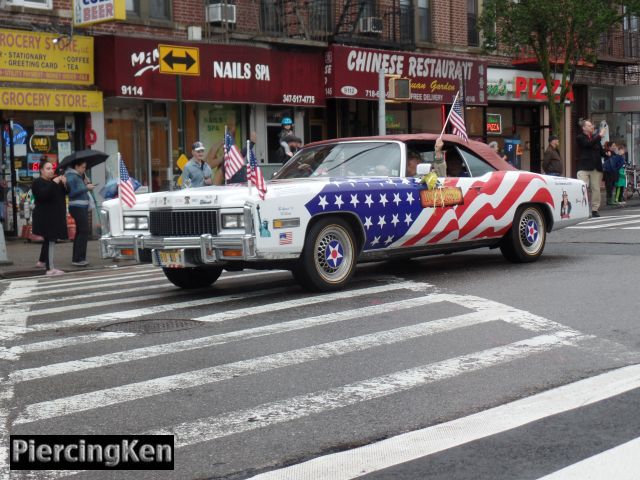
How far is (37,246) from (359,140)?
9.20 meters

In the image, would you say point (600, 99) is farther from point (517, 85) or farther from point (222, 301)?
point (222, 301)

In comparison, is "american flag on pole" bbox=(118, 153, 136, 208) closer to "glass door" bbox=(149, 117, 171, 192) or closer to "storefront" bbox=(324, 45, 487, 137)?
"glass door" bbox=(149, 117, 171, 192)

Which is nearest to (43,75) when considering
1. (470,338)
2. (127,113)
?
(127,113)

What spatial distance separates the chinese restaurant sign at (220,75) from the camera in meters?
20.8

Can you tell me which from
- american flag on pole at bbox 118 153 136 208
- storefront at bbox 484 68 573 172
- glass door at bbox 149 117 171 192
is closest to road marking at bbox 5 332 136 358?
american flag on pole at bbox 118 153 136 208

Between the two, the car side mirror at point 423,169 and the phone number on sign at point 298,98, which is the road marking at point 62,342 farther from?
the phone number on sign at point 298,98

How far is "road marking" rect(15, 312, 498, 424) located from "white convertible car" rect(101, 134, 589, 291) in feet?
6.89

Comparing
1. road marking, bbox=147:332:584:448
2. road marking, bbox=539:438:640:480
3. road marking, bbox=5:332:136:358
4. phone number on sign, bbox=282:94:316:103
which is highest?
phone number on sign, bbox=282:94:316:103

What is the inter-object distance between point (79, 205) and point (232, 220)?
249 inches

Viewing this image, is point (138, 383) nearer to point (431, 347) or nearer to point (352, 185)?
point (431, 347)

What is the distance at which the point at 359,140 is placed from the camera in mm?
12070

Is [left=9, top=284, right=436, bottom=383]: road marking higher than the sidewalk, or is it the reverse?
[left=9, top=284, right=436, bottom=383]: road marking

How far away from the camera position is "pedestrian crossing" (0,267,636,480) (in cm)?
584

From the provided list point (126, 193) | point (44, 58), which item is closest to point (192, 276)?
point (126, 193)
